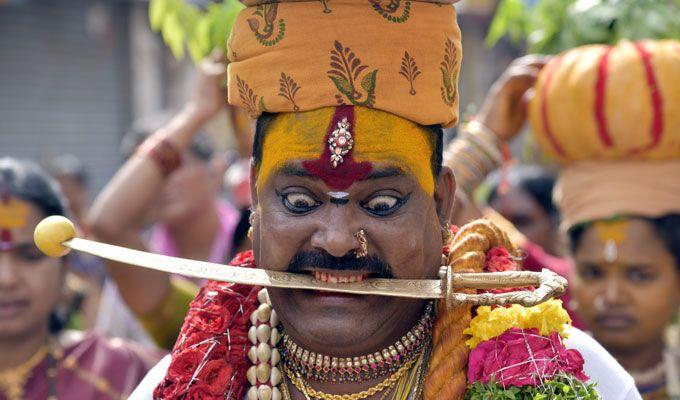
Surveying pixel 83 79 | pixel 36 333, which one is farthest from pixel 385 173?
pixel 83 79

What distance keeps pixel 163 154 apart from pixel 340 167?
220 centimetres

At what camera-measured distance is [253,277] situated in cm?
228

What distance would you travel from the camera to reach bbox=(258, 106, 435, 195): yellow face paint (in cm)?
228

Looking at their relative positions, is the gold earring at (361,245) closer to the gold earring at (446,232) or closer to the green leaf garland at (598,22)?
the gold earring at (446,232)

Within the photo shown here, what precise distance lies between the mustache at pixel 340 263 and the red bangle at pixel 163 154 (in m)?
2.15

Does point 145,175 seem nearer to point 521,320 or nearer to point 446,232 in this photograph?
point 446,232

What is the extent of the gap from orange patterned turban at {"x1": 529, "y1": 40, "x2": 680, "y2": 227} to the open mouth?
5.51ft

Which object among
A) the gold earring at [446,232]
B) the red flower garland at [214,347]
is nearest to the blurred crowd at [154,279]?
the gold earring at [446,232]

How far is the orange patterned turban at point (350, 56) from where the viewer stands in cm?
228

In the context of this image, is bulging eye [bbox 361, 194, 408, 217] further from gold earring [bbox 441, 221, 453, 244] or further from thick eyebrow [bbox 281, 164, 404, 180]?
gold earring [bbox 441, 221, 453, 244]

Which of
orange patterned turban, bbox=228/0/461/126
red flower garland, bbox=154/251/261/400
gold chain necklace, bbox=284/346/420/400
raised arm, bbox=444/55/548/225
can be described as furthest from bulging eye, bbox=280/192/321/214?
raised arm, bbox=444/55/548/225

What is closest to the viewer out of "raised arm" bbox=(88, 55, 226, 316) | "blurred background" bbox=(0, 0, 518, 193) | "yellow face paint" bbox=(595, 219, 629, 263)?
"yellow face paint" bbox=(595, 219, 629, 263)

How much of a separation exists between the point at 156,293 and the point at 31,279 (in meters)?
0.54

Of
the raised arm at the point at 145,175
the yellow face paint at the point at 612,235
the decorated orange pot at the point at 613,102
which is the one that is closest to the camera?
the decorated orange pot at the point at 613,102
